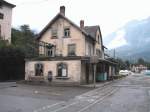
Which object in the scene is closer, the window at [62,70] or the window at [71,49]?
the window at [62,70]

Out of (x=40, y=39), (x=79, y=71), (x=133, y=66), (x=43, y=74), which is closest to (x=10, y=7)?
(x=40, y=39)

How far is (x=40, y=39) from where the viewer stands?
41844 millimetres

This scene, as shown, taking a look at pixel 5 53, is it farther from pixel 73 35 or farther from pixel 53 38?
pixel 73 35

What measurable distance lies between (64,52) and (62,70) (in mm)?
6400

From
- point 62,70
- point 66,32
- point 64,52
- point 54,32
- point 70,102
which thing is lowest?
point 70,102

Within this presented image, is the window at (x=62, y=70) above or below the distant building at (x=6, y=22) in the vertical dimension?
below

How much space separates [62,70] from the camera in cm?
3400

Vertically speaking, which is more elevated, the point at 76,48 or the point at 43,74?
the point at 76,48

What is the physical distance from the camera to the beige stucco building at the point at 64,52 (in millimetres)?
33500

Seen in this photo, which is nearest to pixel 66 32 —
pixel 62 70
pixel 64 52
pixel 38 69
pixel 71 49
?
pixel 71 49

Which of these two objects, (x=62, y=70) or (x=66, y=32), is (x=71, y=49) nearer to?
(x=66, y=32)

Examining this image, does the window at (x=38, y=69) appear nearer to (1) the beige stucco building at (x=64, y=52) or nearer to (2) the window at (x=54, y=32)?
(1) the beige stucco building at (x=64, y=52)

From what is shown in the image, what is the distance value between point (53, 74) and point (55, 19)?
29.8 feet

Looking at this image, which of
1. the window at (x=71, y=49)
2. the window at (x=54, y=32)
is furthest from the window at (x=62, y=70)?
the window at (x=54, y=32)
